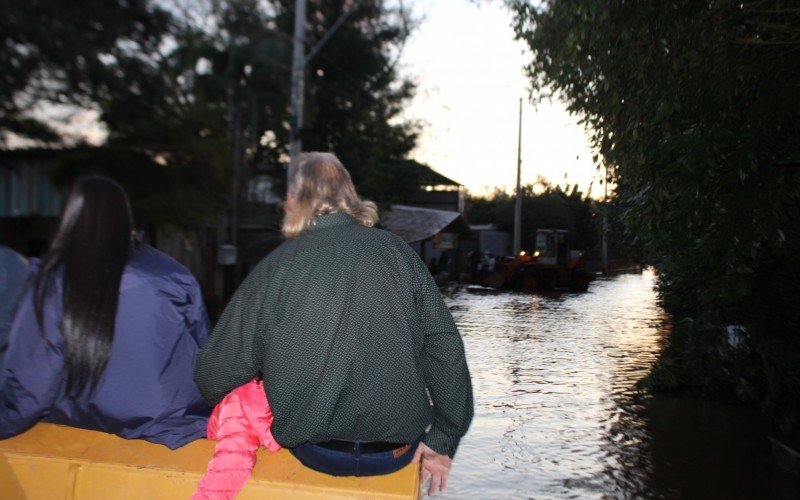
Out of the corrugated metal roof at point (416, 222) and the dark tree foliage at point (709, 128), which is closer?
the dark tree foliage at point (709, 128)

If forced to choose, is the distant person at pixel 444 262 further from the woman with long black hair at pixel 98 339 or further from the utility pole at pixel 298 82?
the woman with long black hair at pixel 98 339

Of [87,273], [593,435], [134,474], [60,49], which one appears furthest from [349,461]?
[60,49]

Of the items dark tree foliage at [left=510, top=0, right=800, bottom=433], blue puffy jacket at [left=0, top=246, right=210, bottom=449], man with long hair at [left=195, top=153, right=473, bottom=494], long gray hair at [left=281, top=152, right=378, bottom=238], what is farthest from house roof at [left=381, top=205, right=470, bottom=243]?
man with long hair at [left=195, top=153, right=473, bottom=494]

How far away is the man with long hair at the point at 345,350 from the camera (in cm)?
212

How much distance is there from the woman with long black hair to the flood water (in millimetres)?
3255

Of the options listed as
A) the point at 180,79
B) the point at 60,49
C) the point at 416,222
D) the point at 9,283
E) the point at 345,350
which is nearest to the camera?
the point at 345,350

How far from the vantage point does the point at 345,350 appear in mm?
2119

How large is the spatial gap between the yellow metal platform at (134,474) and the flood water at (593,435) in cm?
319

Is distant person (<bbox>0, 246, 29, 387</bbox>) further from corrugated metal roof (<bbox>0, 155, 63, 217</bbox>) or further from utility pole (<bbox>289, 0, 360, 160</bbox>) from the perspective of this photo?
utility pole (<bbox>289, 0, 360, 160</bbox>)

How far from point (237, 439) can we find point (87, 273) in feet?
2.56

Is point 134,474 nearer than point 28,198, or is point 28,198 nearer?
point 134,474

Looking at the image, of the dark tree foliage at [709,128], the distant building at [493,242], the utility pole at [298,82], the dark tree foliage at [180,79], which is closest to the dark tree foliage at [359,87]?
the dark tree foliage at [180,79]

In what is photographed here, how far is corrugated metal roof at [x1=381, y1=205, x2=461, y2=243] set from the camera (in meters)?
31.0

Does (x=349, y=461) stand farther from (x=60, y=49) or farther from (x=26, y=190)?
(x=26, y=190)
